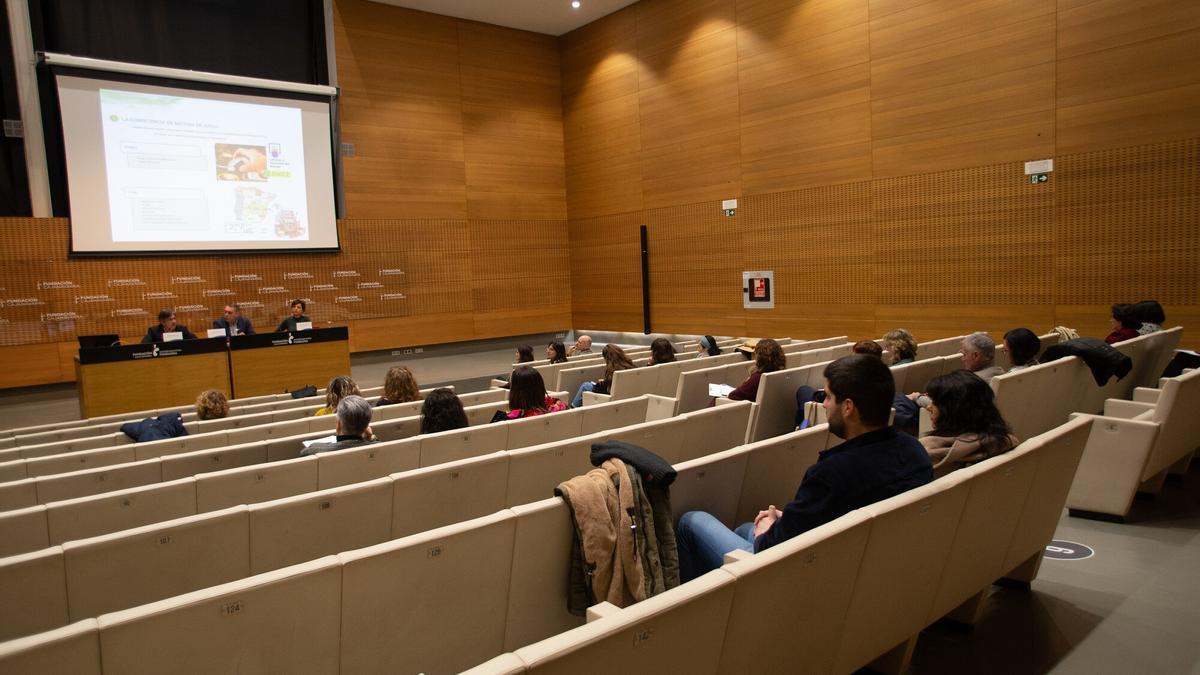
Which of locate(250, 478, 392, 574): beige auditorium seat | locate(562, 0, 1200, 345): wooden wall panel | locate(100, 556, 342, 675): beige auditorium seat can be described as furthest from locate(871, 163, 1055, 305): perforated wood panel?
locate(100, 556, 342, 675): beige auditorium seat

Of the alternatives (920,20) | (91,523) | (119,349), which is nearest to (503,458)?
(91,523)

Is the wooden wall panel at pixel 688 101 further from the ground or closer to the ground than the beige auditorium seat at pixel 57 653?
further from the ground

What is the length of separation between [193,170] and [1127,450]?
12014 millimetres

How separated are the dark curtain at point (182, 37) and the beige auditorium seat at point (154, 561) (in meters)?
10.6

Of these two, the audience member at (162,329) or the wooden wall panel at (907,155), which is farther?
the audience member at (162,329)

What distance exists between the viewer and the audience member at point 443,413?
13.3 ft

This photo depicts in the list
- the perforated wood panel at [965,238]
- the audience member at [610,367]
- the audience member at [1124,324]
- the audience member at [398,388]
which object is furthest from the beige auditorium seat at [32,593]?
the perforated wood panel at [965,238]

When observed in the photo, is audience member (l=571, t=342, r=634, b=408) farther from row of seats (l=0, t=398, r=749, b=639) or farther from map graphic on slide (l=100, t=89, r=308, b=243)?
map graphic on slide (l=100, t=89, r=308, b=243)

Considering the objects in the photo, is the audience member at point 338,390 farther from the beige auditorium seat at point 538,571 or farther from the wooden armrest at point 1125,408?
the wooden armrest at point 1125,408

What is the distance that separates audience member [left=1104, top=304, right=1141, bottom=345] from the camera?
627 centimetres

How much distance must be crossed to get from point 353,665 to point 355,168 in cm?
1226

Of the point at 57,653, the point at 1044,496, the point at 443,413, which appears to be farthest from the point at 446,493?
the point at 1044,496

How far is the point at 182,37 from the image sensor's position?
11.3 m

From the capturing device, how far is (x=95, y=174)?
1047 cm
